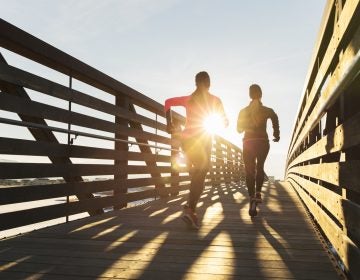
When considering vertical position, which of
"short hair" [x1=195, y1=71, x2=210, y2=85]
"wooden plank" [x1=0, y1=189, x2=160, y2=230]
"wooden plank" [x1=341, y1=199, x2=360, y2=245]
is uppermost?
"short hair" [x1=195, y1=71, x2=210, y2=85]

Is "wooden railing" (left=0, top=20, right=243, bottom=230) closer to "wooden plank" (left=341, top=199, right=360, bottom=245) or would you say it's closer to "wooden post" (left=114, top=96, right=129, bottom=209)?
"wooden post" (left=114, top=96, right=129, bottom=209)

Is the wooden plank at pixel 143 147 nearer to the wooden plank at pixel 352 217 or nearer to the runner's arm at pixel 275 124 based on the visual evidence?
the runner's arm at pixel 275 124

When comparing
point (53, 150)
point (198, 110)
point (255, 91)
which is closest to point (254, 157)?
point (255, 91)

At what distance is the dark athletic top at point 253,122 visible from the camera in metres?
5.76

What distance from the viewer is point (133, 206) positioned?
21.9 ft

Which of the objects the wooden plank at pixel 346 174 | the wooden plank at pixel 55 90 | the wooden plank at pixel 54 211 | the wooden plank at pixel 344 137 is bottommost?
the wooden plank at pixel 54 211

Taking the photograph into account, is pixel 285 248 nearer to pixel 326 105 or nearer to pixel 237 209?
pixel 326 105

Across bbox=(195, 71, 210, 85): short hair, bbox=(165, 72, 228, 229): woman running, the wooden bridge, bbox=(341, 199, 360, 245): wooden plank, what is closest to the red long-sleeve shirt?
bbox=(165, 72, 228, 229): woman running

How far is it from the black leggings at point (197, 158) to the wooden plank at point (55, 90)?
1316mm

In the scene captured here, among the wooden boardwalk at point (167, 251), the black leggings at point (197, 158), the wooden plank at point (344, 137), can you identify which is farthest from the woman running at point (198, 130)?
the wooden plank at point (344, 137)

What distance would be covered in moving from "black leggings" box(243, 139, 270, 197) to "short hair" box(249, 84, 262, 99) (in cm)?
61

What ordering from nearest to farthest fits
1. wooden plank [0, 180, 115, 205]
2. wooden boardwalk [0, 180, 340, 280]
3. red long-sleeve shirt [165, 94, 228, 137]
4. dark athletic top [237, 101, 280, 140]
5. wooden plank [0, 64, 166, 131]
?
wooden boardwalk [0, 180, 340, 280], wooden plank [0, 180, 115, 205], wooden plank [0, 64, 166, 131], red long-sleeve shirt [165, 94, 228, 137], dark athletic top [237, 101, 280, 140]

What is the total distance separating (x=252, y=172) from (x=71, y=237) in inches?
115

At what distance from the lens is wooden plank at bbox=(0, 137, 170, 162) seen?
145 inches
